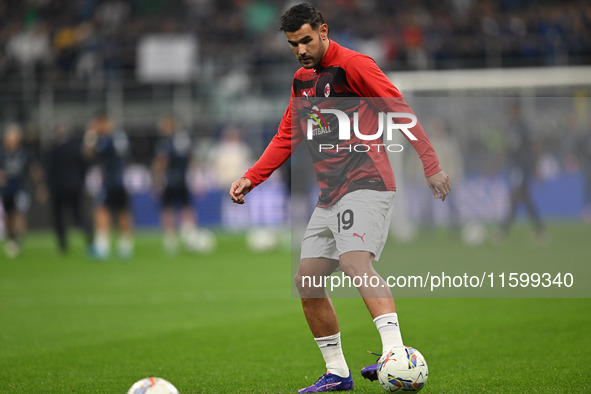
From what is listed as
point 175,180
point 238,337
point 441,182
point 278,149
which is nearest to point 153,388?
point 278,149

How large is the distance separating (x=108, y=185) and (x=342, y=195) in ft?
37.3

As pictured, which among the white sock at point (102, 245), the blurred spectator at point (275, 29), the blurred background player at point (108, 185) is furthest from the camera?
the blurred spectator at point (275, 29)

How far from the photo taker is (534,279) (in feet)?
23.0

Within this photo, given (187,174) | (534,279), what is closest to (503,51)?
(187,174)

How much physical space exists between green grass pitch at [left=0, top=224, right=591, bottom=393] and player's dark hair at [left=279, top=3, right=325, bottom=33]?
2175 millimetres

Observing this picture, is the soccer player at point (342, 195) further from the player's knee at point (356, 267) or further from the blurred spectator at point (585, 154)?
the blurred spectator at point (585, 154)

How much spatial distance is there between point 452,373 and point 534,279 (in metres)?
1.76

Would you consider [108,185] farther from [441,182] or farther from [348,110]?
[441,182]

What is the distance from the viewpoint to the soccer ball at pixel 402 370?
440 cm

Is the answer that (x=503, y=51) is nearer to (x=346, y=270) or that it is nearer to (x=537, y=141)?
(x=537, y=141)

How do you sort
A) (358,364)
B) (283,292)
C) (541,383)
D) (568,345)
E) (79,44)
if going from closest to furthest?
(541,383) → (358,364) → (568,345) → (283,292) → (79,44)

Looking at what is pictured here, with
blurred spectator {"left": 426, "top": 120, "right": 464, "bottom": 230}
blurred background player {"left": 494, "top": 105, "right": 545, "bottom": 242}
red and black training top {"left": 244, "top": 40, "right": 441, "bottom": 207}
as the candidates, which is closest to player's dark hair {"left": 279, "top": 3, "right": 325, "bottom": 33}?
red and black training top {"left": 244, "top": 40, "right": 441, "bottom": 207}

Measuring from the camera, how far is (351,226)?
4750 millimetres

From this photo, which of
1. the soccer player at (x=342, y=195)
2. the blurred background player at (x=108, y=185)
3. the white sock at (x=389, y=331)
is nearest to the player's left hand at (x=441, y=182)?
the soccer player at (x=342, y=195)
